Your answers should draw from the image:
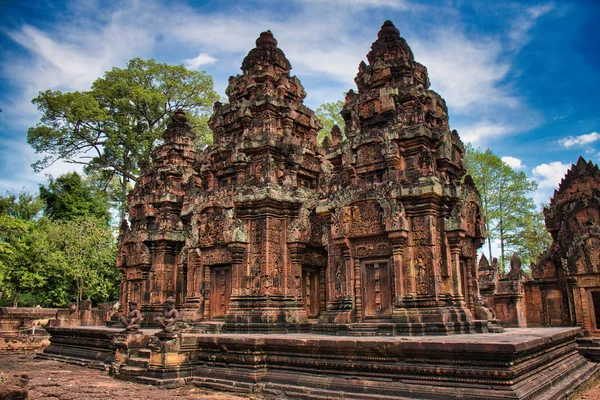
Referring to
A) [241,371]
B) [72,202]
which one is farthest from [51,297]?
[241,371]

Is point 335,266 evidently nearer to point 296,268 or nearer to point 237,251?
point 296,268

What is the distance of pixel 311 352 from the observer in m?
8.29

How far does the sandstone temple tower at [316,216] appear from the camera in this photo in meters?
10.1

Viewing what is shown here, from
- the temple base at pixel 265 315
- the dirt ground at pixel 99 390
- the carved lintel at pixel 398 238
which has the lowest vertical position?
the dirt ground at pixel 99 390

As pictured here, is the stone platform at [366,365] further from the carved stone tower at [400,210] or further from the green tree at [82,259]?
the green tree at [82,259]

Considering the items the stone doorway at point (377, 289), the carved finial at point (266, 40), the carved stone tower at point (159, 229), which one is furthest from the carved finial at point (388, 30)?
the carved stone tower at point (159, 229)

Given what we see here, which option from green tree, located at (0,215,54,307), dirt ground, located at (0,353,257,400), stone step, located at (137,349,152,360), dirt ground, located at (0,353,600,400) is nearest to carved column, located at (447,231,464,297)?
dirt ground, located at (0,353,600,400)

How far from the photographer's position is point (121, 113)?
Result: 26.8 m


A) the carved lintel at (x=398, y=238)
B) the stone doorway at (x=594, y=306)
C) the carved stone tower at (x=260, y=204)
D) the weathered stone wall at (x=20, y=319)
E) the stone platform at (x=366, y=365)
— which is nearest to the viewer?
the stone platform at (x=366, y=365)

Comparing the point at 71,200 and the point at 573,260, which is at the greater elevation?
the point at 71,200

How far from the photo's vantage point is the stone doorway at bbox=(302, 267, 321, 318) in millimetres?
13414

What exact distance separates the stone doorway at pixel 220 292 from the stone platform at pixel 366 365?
8.56ft

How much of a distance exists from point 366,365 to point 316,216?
6.41 m

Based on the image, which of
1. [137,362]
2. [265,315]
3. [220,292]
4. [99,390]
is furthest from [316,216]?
[99,390]
